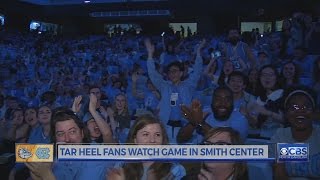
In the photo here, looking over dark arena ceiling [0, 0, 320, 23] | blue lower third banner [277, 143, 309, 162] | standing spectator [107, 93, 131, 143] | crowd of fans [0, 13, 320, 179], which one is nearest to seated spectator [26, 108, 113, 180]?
crowd of fans [0, 13, 320, 179]

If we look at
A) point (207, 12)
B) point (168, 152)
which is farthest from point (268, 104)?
point (207, 12)

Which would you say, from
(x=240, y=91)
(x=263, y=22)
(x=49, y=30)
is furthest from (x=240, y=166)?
(x=49, y=30)

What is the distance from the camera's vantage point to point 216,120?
6.45ft

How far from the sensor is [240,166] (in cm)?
182

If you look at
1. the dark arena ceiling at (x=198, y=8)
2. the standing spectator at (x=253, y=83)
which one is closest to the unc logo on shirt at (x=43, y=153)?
the standing spectator at (x=253, y=83)

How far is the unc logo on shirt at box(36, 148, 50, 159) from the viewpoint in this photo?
188 centimetres

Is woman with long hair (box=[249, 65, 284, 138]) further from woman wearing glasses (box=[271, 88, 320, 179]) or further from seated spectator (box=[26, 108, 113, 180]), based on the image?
seated spectator (box=[26, 108, 113, 180])

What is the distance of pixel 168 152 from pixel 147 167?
11cm

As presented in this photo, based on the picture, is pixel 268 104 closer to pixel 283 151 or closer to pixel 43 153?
pixel 283 151

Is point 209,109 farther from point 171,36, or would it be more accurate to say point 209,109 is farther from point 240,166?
point 171,36

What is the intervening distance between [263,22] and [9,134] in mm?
4459

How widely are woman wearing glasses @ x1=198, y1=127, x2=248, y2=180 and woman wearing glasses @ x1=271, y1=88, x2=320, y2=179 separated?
0.15 m

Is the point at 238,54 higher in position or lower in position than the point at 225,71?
higher

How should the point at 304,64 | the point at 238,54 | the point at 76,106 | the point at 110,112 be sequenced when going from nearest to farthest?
the point at 76,106
the point at 110,112
the point at 304,64
the point at 238,54
